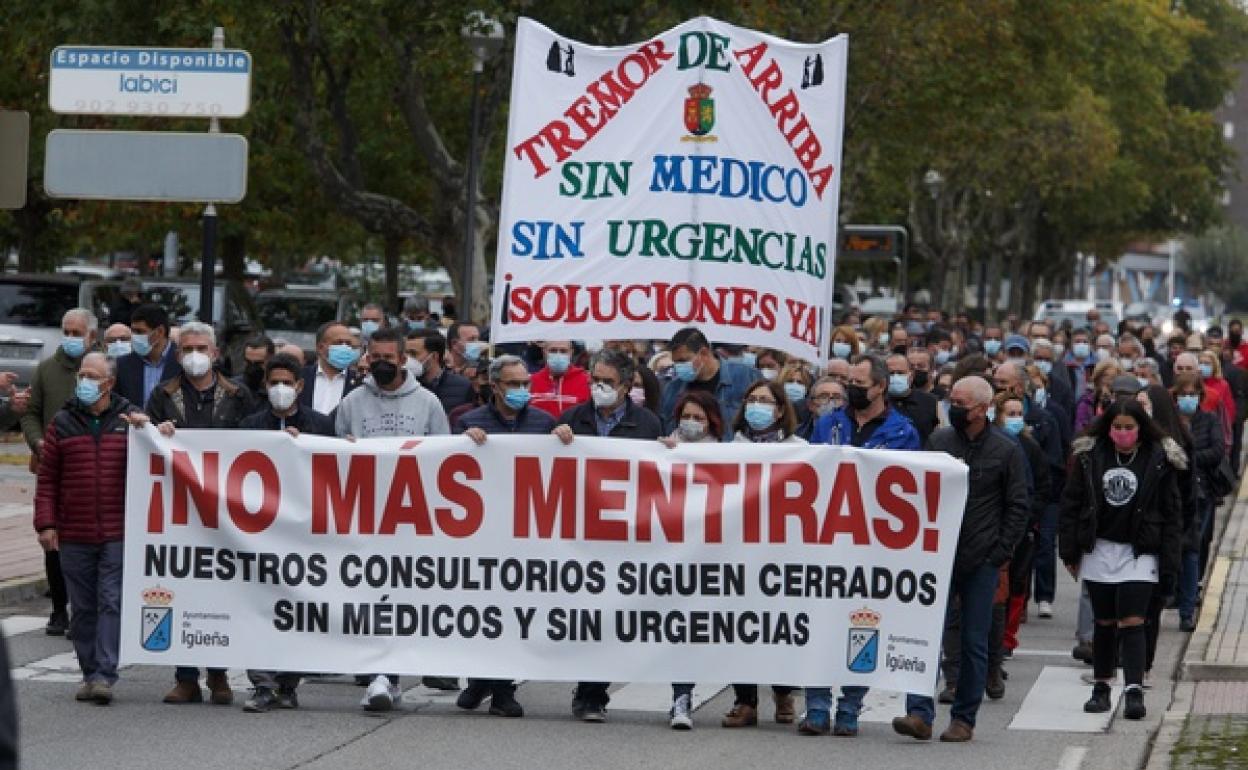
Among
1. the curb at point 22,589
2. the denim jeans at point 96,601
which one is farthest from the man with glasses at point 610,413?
the curb at point 22,589

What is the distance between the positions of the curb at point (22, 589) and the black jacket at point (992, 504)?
6.49m

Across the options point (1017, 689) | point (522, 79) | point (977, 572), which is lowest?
point (1017, 689)

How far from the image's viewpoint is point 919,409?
15398mm

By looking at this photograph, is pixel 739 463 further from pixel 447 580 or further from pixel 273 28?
pixel 273 28

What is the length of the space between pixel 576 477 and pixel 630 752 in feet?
4.75

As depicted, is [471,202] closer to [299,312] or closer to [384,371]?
[299,312]

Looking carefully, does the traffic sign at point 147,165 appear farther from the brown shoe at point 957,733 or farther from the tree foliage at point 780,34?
the tree foliage at point 780,34

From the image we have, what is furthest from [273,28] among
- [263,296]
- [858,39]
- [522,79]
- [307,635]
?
[307,635]

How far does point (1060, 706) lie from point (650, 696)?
207 centimetres

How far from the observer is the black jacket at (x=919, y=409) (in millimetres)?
15281

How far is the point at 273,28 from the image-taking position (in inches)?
1156

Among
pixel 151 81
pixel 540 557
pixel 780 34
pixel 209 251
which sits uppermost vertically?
pixel 780 34

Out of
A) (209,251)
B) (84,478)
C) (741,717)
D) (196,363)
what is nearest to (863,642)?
(741,717)

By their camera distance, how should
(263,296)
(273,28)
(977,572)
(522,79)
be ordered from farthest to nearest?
1. (263,296)
2. (273,28)
3. (522,79)
4. (977,572)
